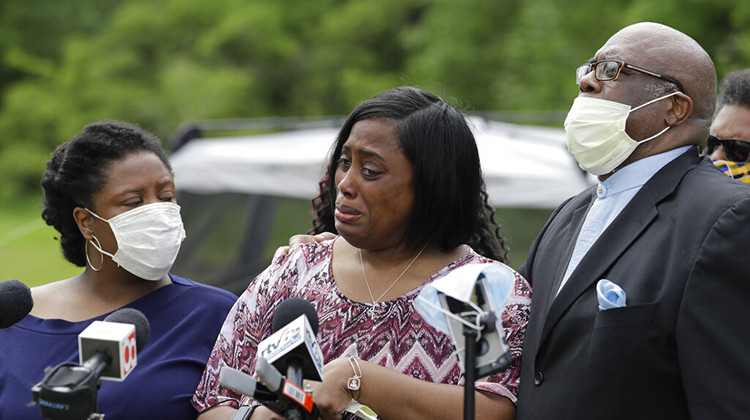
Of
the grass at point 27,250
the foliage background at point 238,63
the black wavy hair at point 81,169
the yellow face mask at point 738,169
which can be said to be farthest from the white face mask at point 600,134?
the foliage background at point 238,63

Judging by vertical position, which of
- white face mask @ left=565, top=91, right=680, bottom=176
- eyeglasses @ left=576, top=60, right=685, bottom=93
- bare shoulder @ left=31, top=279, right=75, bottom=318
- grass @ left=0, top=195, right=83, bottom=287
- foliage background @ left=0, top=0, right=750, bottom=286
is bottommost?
grass @ left=0, top=195, right=83, bottom=287

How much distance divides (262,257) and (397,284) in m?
6.55

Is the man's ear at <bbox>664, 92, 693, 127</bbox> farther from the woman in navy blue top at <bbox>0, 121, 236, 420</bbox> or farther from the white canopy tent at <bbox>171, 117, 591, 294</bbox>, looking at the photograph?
the white canopy tent at <bbox>171, 117, 591, 294</bbox>

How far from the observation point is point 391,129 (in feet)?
9.66

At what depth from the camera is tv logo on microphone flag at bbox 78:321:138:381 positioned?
221cm

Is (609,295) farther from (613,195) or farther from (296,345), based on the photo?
(296,345)

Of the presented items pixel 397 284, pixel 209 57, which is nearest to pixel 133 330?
pixel 397 284

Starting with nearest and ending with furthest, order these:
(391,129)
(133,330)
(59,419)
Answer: (59,419) → (133,330) → (391,129)

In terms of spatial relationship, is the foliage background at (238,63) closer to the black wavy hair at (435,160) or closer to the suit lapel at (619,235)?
the black wavy hair at (435,160)

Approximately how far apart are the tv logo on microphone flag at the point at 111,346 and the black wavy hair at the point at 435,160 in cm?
110

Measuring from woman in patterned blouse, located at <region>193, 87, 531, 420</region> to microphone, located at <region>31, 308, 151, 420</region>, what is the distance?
64cm

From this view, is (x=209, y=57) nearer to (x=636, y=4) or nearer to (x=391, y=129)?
(x=636, y=4)

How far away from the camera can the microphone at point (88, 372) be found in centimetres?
209

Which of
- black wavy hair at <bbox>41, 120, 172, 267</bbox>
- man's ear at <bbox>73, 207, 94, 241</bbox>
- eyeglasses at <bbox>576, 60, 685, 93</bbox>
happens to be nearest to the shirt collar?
eyeglasses at <bbox>576, 60, 685, 93</bbox>
